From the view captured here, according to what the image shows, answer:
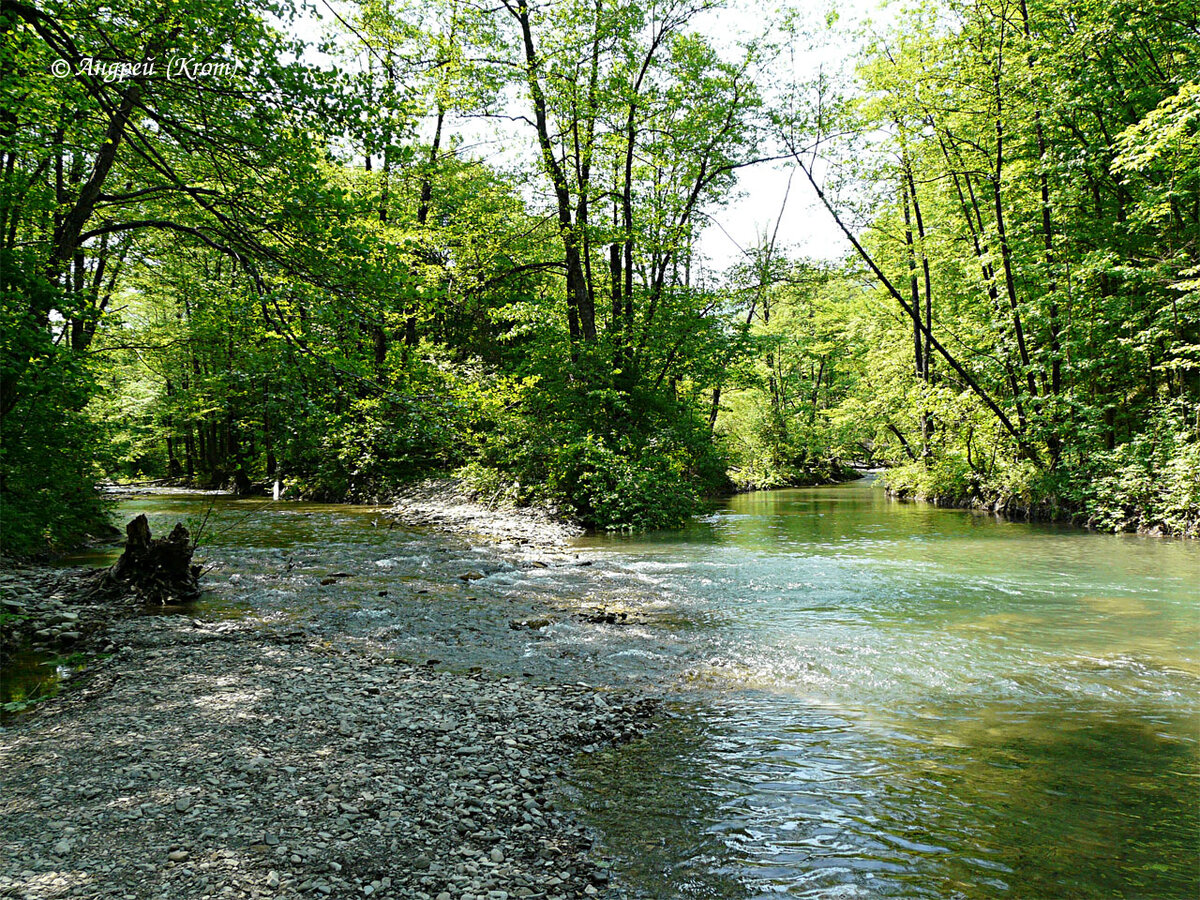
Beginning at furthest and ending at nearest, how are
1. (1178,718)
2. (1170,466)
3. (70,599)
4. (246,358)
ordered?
(1170,466) < (246,358) < (70,599) < (1178,718)

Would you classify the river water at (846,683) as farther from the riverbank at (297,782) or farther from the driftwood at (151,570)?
the driftwood at (151,570)

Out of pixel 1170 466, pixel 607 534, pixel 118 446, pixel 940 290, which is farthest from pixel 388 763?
pixel 940 290

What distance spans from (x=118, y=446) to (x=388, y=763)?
10270 millimetres

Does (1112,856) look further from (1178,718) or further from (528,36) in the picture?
(528,36)

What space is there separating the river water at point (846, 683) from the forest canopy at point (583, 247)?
2.62 metres

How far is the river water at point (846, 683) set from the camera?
3504 millimetres

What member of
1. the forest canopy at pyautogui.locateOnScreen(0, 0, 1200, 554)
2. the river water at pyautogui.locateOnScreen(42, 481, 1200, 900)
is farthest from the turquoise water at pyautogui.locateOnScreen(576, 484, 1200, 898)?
the forest canopy at pyautogui.locateOnScreen(0, 0, 1200, 554)

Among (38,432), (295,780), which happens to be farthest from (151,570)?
(295,780)

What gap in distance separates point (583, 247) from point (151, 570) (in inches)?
610

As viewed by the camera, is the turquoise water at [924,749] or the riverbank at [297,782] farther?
the turquoise water at [924,749]

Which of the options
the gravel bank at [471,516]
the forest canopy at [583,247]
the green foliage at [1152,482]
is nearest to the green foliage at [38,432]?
the forest canopy at [583,247]

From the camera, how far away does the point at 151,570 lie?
8.70 meters

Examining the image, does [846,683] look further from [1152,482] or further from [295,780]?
[1152,482]

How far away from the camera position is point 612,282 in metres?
21.2
